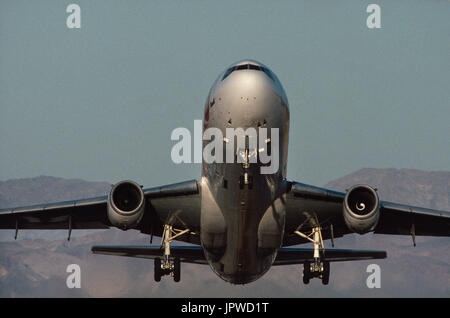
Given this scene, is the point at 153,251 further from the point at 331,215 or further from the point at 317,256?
the point at 331,215

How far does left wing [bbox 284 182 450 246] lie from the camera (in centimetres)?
2808

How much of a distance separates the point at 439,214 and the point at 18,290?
141094 millimetres

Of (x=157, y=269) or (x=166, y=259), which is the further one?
(x=157, y=269)

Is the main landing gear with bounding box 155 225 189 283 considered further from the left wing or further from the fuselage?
the left wing

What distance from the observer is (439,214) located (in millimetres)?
29656

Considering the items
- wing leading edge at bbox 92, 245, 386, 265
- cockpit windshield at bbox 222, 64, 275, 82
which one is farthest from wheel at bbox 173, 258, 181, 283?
cockpit windshield at bbox 222, 64, 275, 82

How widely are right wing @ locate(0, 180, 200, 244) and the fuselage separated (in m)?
1.28

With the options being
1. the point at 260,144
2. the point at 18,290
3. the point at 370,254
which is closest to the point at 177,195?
the point at 260,144

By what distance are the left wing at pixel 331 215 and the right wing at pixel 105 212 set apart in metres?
3.49

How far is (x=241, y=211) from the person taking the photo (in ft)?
83.3

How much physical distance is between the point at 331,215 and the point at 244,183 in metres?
6.04

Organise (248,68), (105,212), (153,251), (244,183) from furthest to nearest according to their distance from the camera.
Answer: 1. (153,251)
2. (105,212)
3. (244,183)
4. (248,68)

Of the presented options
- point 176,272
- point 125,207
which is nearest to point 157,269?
point 176,272
